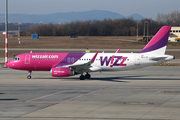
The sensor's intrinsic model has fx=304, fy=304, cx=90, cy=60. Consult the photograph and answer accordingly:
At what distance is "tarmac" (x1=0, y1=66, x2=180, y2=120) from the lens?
21359 mm

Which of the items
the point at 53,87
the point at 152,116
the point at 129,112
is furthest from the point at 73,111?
the point at 53,87

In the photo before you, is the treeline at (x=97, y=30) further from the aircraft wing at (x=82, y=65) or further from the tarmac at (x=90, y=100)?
the tarmac at (x=90, y=100)

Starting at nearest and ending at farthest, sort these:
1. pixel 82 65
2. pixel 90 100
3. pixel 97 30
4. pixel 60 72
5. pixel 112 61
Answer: pixel 90 100 < pixel 60 72 < pixel 82 65 < pixel 112 61 < pixel 97 30

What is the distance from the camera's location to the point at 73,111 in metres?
22.6

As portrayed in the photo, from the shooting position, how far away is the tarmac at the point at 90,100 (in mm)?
21359

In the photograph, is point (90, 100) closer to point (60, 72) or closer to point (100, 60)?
point (60, 72)

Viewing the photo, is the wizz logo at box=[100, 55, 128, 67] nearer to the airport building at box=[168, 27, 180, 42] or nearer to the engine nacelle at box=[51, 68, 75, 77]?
the engine nacelle at box=[51, 68, 75, 77]

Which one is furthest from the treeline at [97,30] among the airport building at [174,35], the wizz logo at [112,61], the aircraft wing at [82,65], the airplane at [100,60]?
the aircraft wing at [82,65]

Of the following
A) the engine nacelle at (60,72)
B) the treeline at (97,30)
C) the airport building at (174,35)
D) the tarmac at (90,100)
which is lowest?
the tarmac at (90,100)

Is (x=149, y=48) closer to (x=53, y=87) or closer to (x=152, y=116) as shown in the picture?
(x=53, y=87)

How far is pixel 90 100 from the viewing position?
26953 millimetres

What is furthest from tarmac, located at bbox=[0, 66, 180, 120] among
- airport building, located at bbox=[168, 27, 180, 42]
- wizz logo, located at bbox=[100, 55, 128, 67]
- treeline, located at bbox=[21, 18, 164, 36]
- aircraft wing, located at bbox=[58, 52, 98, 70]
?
treeline, located at bbox=[21, 18, 164, 36]

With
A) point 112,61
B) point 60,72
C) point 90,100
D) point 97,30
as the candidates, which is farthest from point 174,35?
point 90,100

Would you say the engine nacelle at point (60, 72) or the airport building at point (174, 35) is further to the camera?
the airport building at point (174, 35)
